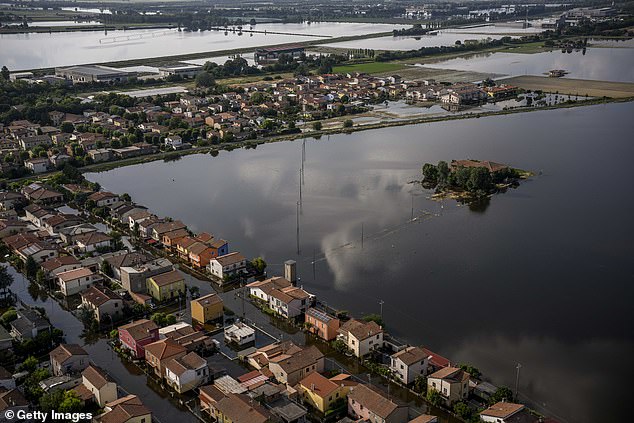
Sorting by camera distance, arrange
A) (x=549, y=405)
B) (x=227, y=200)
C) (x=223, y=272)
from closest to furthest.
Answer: (x=549, y=405) < (x=223, y=272) < (x=227, y=200)

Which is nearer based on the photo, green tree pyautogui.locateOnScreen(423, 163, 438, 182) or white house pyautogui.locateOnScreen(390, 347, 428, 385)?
white house pyautogui.locateOnScreen(390, 347, 428, 385)

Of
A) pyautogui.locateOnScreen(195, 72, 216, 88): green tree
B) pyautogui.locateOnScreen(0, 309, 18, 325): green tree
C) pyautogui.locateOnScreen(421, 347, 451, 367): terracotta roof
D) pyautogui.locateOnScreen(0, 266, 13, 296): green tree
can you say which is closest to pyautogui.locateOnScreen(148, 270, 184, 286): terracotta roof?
pyautogui.locateOnScreen(0, 309, 18, 325): green tree

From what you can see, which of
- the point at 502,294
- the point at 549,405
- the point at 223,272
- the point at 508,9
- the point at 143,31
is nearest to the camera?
the point at 549,405

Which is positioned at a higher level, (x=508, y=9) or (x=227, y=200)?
(x=508, y=9)

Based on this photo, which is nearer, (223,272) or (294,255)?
(223,272)

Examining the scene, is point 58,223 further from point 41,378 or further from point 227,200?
point 41,378

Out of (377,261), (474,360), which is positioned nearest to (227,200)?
(377,261)

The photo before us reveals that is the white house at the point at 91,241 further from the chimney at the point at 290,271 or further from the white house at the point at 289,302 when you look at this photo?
the white house at the point at 289,302

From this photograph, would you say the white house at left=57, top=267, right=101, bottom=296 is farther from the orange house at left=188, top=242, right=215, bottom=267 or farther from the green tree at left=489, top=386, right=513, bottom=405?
the green tree at left=489, top=386, right=513, bottom=405
